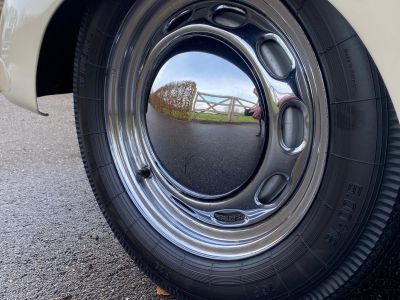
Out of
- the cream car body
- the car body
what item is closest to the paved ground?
the car body

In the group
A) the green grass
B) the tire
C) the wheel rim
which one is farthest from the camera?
the green grass

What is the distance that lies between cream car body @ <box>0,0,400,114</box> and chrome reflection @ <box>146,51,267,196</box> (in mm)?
442

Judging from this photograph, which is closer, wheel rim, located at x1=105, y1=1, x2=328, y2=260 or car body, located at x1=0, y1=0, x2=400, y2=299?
car body, located at x1=0, y1=0, x2=400, y2=299

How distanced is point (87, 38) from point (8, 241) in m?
1.04

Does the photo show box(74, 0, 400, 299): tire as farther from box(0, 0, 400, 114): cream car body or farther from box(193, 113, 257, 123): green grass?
box(193, 113, 257, 123): green grass

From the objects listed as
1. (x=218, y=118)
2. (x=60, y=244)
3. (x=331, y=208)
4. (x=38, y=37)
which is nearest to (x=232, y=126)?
(x=218, y=118)

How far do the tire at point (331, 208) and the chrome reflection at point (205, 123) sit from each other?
21cm

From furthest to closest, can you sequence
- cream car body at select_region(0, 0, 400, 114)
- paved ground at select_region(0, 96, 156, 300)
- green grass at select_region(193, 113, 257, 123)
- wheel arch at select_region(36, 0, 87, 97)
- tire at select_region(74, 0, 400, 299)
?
paved ground at select_region(0, 96, 156, 300) → wheel arch at select_region(36, 0, 87, 97) → green grass at select_region(193, 113, 257, 123) → tire at select_region(74, 0, 400, 299) → cream car body at select_region(0, 0, 400, 114)

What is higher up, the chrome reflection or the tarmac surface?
the chrome reflection

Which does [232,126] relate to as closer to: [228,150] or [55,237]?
[228,150]

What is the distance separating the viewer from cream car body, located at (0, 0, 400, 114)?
0.90 meters

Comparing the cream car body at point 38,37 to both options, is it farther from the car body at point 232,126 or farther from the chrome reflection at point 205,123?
the chrome reflection at point 205,123

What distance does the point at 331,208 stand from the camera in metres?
1.15

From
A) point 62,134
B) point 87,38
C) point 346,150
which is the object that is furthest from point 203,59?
point 62,134
